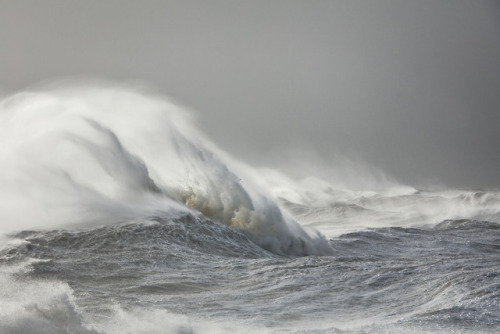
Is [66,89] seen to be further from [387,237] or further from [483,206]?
[483,206]

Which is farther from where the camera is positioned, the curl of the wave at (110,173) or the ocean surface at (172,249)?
the curl of the wave at (110,173)

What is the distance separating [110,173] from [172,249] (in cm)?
396

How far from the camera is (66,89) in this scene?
1816 cm

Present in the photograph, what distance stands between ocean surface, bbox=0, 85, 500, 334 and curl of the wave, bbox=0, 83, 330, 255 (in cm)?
4

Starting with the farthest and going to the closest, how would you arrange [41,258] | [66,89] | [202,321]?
[66,89] < [41,258] < [202,321]

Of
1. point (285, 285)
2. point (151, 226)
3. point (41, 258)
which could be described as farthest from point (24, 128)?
point (285, 285)

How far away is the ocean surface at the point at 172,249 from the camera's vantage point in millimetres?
6352

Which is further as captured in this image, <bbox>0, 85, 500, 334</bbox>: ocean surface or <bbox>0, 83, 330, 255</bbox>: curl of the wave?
<bbox>0, 83, 330, 255</bbox>: curl of the wave

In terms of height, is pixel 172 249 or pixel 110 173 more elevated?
pixel 110 173

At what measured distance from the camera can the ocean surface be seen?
20.8 ft

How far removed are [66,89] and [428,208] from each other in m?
20.1

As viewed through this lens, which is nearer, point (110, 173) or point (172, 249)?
point (172, 249)

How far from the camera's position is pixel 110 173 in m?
13.9

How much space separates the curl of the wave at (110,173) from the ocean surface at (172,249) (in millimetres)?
38
